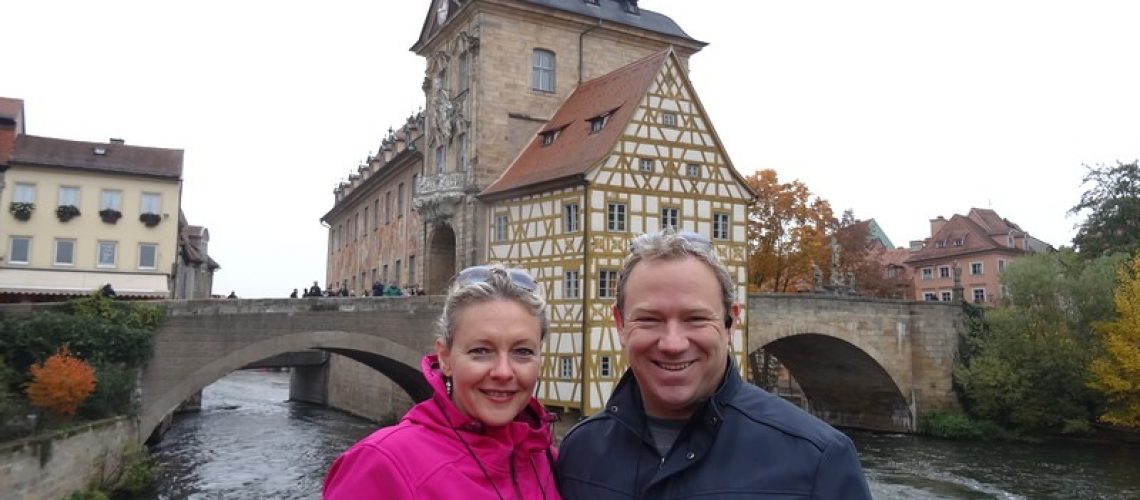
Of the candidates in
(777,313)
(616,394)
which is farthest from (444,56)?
(616,394)

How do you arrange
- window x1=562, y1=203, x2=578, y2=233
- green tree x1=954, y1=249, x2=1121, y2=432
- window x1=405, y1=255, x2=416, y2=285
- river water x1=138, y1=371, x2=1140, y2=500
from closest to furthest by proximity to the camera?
1. river water x1=138, y1=371, x2=1140, y2=500
2. window x1=562, y1=203, x2=578, y2=233
3. green tree x1=954, y1=249, x2=1121, y2=432
4. window x1=405, y1=255, x2=416, y2=285

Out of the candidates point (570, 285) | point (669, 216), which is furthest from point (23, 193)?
point (669, 216)

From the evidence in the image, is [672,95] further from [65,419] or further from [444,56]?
[65,419]

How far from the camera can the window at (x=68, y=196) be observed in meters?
25.1

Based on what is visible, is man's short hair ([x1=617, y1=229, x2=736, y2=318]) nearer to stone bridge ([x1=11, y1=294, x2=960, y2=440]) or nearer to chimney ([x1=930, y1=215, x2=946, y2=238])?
stone bridge ([x1=11, y1=294, x2=960, y2=440])

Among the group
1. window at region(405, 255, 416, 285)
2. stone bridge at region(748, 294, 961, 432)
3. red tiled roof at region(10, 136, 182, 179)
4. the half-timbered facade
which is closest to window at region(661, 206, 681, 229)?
the half-timbered facade

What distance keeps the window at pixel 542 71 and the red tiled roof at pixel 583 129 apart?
0.75 m

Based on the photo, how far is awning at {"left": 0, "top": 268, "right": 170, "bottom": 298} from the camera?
81.1 feet

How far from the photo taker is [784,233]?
3466cm

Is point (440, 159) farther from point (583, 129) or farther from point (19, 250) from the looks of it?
point (19, 250)

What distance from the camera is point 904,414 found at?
96.5ft

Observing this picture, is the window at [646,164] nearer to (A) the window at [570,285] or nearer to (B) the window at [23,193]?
(A) the window at [570,285]

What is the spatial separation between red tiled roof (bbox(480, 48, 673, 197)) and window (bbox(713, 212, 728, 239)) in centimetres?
339

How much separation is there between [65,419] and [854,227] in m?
31.6
